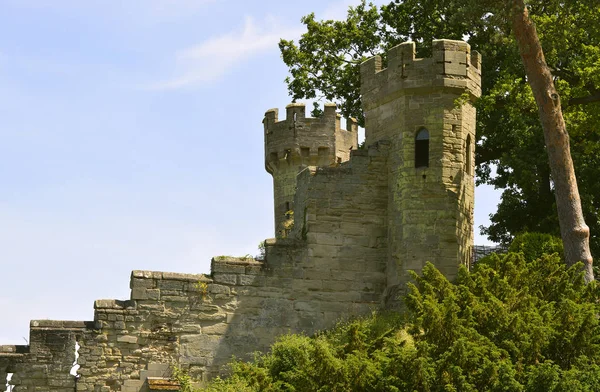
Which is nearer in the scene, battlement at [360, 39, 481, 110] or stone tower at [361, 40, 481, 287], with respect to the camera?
stone tower at [361, 40, 481, 287]

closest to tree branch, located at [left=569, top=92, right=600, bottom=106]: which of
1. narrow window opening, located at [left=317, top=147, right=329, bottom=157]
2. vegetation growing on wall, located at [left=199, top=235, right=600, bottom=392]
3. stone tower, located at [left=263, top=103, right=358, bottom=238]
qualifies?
vegetation growing on wall, located at [left=199, top=235, right=600, bottom=392]

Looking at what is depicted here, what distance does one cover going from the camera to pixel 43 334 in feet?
94.2

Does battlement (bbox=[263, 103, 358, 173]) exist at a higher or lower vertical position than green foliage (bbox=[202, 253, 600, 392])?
higher

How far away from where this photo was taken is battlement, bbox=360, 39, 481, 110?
30.9 meters

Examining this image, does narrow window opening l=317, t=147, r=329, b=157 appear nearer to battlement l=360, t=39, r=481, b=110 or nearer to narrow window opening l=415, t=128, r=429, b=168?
battlement l=360, t=39, r=481, b=110

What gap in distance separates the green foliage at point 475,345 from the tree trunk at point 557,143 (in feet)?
4.12

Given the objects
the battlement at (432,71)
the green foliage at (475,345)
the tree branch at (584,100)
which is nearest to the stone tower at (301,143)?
the battlement at (432,71)

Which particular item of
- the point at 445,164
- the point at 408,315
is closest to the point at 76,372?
the point at 408,315

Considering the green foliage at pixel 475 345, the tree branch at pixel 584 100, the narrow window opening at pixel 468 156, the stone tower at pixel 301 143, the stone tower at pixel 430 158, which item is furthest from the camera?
the stone tower at pixel 301 143

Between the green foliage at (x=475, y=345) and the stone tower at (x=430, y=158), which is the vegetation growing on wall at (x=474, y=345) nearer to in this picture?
the green foliage at (x=475, y=345)

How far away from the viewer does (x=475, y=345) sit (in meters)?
24.8

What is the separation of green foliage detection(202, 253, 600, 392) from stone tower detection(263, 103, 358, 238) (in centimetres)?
1254

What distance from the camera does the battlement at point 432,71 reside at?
101 ft

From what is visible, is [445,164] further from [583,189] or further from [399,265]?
[583,189]
